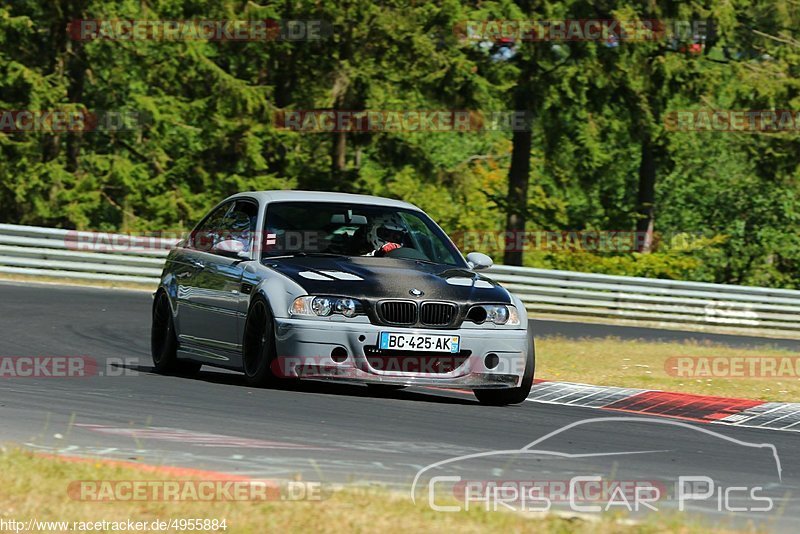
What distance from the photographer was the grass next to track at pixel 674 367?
13.5 metres

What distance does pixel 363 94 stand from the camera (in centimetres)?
3575

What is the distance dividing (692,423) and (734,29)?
1060 inches

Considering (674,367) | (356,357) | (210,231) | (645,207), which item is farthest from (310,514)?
(645,207)

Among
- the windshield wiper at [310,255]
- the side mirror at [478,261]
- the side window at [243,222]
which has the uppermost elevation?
the side window at [243,222]

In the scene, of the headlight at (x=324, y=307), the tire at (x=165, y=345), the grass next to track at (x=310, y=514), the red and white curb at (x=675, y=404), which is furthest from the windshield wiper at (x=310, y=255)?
the grass next to track at (x=310, y=514)

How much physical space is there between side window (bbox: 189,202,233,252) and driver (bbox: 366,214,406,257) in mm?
1362

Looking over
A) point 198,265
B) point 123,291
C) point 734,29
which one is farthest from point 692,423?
point 734,29

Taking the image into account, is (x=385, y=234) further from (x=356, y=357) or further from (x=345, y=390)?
(x=356, y=357)

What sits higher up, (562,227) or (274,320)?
(274,320)

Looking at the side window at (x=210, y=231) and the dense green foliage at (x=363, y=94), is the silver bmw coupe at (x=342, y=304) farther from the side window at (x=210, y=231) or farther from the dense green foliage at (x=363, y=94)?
the dense green foliage at (x=363, y=94)

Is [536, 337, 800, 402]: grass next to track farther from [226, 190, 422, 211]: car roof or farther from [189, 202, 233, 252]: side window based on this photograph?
[189, 202, 233, 252]: side window

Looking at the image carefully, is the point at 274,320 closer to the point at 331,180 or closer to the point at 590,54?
the point at 590,54

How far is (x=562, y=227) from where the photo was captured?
39906 mm

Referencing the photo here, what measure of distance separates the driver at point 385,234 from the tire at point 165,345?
188cm
